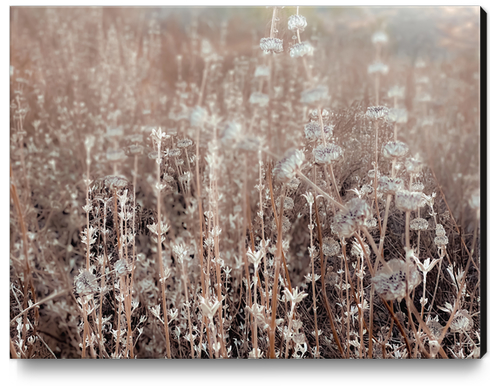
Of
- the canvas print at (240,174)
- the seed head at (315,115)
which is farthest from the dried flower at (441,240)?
the seed head at (315,115)

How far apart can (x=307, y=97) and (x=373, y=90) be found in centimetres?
20

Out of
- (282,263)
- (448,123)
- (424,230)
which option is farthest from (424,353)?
(448,123)

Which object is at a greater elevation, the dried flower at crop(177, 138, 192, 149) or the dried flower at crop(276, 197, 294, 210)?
the dried flower at crop(177, 138, 192, 149)

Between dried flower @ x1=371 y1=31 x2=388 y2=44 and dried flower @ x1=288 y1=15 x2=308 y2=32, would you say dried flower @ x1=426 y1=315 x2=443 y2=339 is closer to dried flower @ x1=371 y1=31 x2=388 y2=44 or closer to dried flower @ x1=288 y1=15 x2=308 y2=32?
dried flower @ x1=371 y1=31 x2=388 y2=44

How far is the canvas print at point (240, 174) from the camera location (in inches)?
54.9

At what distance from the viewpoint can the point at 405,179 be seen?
4.51ft

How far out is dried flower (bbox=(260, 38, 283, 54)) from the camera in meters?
1.39

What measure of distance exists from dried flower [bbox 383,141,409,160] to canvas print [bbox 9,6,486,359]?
Answer: 0.11 ft

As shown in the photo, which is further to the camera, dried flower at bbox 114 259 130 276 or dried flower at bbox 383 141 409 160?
dried flower at bbox 114 259 130 276

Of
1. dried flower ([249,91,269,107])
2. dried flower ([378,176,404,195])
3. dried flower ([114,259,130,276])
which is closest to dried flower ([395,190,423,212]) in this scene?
dried flower ([378,176,404,195])

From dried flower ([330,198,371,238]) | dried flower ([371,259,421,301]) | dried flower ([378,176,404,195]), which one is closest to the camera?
dried flower ([330,198,371,238])

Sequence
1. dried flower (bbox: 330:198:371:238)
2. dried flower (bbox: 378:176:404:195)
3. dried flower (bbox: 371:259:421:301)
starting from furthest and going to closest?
dried flower (bbox: 378:176:404:195)
dried flower (bbox: 371:259:421:301)
dried flower (bbox: 330:198:371:238)

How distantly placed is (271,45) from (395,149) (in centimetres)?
47
